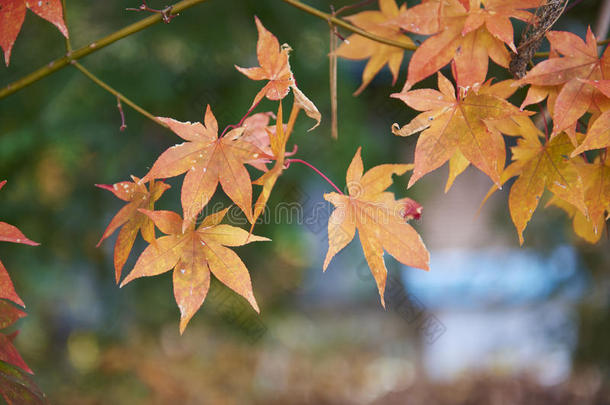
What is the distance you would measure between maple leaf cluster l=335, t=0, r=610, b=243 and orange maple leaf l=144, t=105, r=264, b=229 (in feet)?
0.45

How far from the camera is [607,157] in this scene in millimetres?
449

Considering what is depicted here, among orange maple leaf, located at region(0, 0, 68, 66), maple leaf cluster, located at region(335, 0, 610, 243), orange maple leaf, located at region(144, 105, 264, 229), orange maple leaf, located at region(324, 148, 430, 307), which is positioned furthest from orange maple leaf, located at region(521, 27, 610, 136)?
orange maple leaf, located at region(0, 0, 68, 66)

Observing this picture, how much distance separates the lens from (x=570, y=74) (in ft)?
1.35

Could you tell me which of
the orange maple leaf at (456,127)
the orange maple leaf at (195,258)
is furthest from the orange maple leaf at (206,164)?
the orange maple leaf at (456,127)

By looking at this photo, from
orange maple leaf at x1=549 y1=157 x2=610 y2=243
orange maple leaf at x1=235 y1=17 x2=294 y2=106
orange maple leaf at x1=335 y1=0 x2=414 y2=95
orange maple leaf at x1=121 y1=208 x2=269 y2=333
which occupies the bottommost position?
orange maple leaf at x1=121 y1=208 x2=269 y2=333

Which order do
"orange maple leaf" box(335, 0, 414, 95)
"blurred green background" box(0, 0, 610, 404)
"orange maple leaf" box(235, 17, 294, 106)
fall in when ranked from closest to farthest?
1. "orange maple leaf" box(235, 17, 294, 106)
2. "orange maple leaf" box(335, 0, 414, 95)
3. "blurred green background" box(0, 0, 610, 404)

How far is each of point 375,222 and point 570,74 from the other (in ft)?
0.71

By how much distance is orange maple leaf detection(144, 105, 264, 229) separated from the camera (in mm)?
393

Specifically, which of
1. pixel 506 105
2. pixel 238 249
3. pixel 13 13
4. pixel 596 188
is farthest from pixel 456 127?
pixel 238 249

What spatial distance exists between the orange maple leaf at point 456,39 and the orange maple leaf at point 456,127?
3cm

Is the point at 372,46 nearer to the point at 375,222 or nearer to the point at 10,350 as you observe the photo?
the point at 375,222

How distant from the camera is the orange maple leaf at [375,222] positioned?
0.40 meters

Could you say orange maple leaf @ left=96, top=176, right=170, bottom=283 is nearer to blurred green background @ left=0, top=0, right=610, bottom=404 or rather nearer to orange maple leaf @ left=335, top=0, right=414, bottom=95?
blurred green background @ left=0, top=0, right=610, bottom=404

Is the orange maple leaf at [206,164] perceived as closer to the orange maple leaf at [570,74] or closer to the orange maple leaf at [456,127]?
the orange maple leaf at [456,127]
